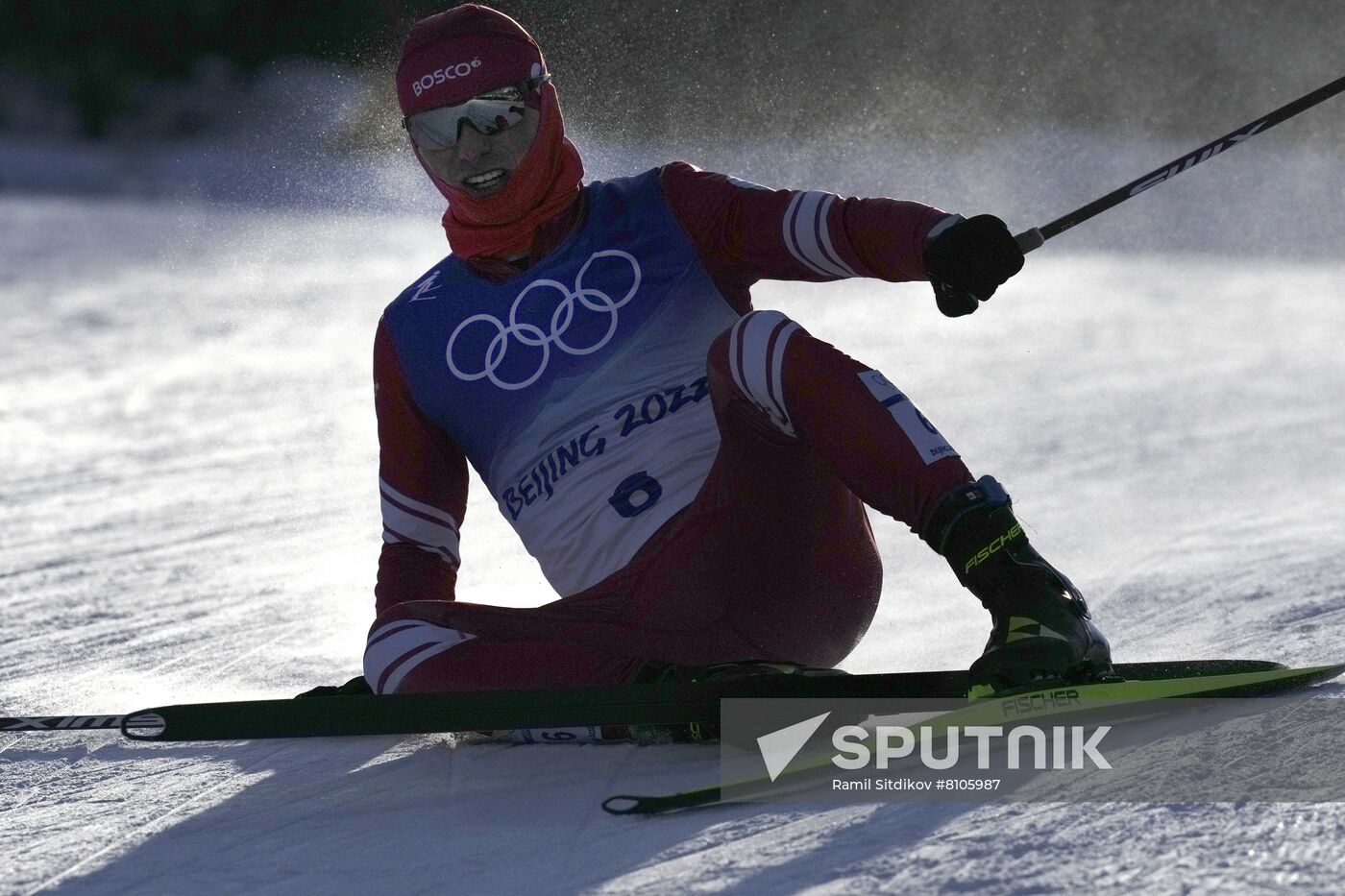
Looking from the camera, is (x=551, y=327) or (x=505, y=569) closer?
(x=551, y=327)

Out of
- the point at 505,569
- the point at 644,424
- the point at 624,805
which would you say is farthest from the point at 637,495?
the point at 505,569

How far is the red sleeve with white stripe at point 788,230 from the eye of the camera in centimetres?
225

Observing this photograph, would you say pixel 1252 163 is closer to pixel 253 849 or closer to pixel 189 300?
pixel 189 300

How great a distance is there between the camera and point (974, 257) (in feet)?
6.98

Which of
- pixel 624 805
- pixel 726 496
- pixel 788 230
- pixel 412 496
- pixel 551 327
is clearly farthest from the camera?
pixel 412 496

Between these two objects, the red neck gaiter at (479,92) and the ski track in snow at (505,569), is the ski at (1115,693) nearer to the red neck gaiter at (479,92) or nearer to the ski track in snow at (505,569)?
the ski track in snow at (505,569)

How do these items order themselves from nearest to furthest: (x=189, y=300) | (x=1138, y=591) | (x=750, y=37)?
(x=1138, y=591)
(x=750, y=37)
(x=189, y=300)

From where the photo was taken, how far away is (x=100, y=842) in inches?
76.9

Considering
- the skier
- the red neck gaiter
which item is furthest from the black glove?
the red neck gaiter

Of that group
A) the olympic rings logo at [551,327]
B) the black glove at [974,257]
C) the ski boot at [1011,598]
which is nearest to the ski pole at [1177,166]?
the black glove at [974,257]

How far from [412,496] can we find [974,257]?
97 centimetres

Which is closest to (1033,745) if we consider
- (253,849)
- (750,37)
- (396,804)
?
(396,804)

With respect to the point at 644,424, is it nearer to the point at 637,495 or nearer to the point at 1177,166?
the point at 637,495

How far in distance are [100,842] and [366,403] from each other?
4804mm
